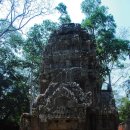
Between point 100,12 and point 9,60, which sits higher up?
point 100,12

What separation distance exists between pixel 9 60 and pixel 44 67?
13738 mm

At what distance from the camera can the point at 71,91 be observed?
14609 mm

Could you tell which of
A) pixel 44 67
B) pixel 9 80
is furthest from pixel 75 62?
pixel 9 80

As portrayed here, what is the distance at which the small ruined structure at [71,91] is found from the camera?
46.9 ft

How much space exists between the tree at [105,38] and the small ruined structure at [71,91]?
8.94 meters

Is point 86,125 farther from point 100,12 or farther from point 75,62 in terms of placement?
point 100,12

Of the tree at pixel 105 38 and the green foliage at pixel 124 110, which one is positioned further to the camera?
the green foliage at pixel 124 110

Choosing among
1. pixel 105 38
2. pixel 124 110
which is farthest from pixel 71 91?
pixel 124 110

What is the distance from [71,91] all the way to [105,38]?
45.9 ft

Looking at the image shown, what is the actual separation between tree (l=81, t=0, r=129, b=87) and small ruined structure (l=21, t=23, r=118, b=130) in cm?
894

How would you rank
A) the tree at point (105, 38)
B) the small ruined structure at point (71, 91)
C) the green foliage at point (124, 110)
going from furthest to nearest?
the green foliage at point (124, 110), the tree at point (105, 38), the small ruined structure at point (71, 91)

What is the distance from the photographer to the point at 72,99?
14227 millimetres

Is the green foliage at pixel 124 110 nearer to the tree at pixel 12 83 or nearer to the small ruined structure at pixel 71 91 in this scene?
the tree at pixel 12 83

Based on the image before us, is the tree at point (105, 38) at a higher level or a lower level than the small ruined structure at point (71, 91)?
higher
